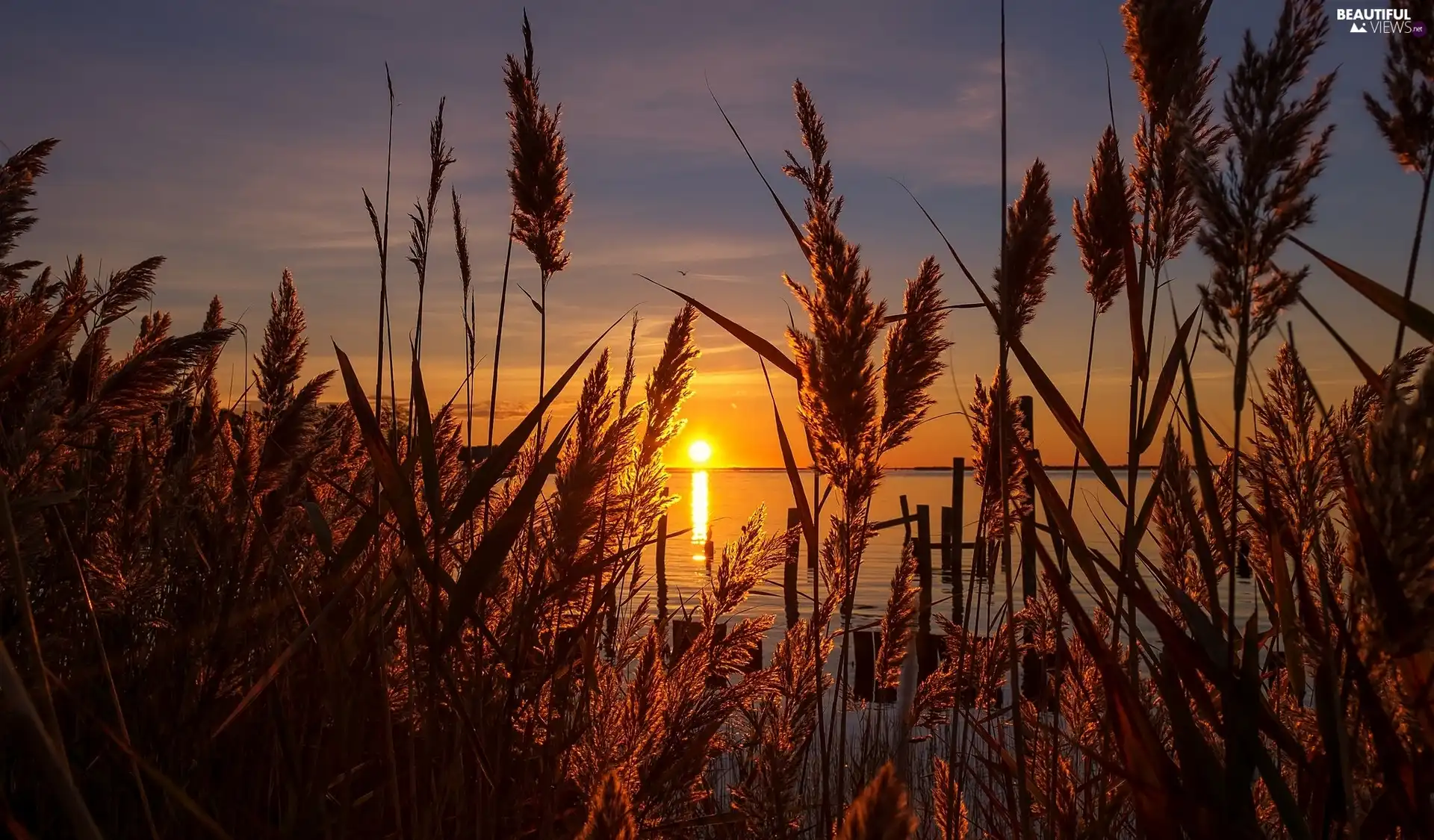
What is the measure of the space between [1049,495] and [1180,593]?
327 millimetres

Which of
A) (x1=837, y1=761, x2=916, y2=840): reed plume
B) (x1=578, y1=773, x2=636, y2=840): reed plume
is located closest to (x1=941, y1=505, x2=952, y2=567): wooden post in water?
(x1=578, y1=773, x2=636, y2=840): reed plume

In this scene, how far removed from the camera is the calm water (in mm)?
3764

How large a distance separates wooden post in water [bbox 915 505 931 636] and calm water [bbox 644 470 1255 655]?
139 mm

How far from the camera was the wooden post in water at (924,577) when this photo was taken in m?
3.18

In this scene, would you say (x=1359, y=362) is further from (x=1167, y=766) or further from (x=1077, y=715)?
(x=1077, y=715)

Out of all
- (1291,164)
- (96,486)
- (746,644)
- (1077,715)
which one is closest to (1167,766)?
(1291,164)

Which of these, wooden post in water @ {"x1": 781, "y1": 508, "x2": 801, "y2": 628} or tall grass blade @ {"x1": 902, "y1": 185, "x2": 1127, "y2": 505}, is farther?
wooden post in water @ {"x1": 781, "y1": 508, "x2": 801, "y2": 628}

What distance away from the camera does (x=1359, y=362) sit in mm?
1347

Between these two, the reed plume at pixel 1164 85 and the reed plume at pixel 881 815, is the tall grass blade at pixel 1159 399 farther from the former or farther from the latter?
the reed plume at pixel 881 815

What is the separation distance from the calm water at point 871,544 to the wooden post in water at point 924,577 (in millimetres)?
139

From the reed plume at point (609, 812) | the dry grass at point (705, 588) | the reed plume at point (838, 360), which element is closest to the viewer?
the reed plume at point (609, 812)

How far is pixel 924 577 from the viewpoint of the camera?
974cm

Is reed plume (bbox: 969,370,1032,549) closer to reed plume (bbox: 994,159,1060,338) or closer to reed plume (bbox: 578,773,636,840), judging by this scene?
reed plume (bbox: 994,159,1060,338)

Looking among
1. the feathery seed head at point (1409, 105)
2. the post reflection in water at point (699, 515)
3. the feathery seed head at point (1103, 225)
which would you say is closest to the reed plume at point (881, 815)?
the feathery seed head at point (1409, 105)
